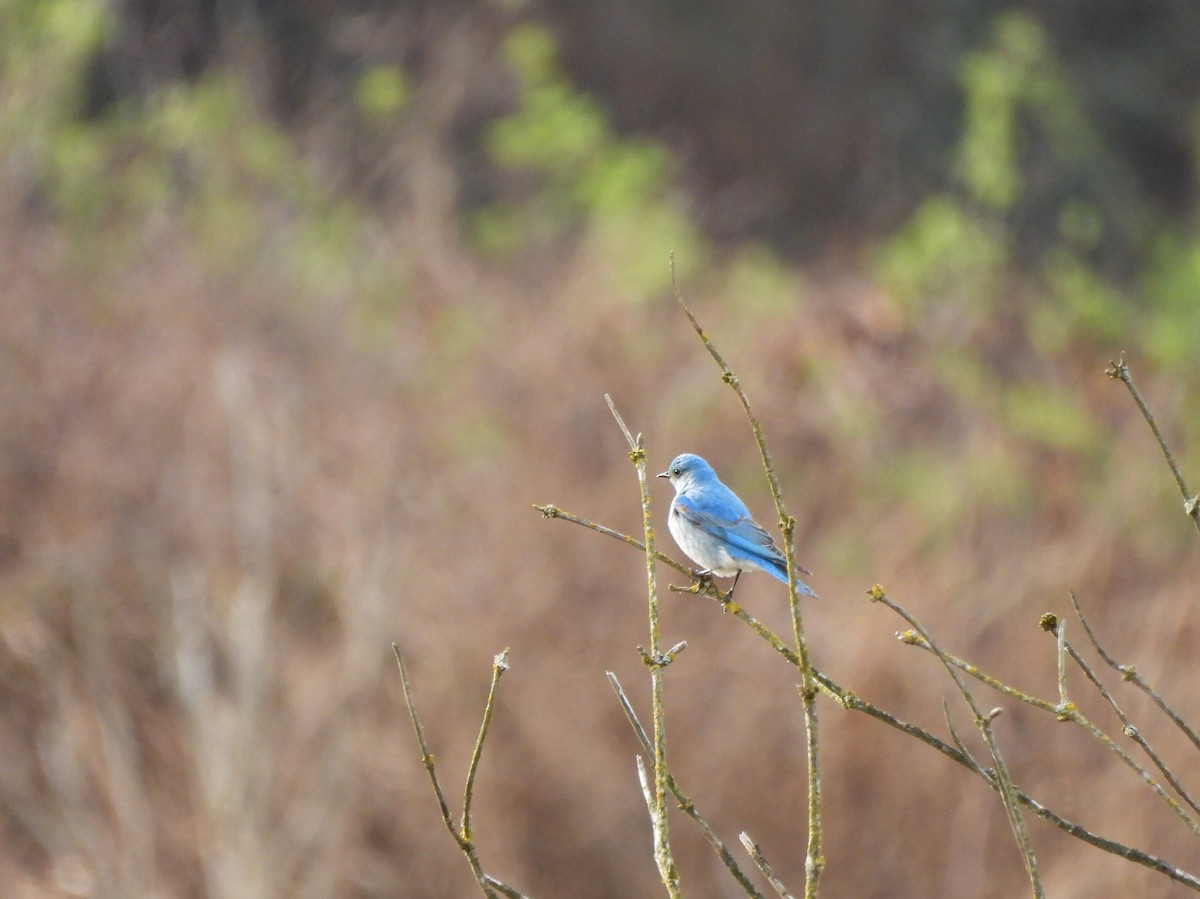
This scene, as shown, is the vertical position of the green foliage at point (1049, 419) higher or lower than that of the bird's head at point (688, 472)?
lower

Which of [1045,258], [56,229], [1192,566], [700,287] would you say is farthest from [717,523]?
[1045,258]

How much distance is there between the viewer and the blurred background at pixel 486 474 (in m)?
11.0

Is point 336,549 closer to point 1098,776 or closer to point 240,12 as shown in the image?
point 1098,776

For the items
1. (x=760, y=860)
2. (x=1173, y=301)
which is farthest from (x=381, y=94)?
A: (x=760, y=860)

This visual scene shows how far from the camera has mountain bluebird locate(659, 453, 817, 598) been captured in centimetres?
384

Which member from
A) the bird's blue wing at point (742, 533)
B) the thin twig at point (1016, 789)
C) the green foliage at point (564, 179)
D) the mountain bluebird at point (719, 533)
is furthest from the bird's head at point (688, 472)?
the green foliage at point (564, 179)

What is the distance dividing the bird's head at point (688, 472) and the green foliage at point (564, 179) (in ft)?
57.1

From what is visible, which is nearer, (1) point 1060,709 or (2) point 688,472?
(1) point 1060,709

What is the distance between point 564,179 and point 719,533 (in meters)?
21.6

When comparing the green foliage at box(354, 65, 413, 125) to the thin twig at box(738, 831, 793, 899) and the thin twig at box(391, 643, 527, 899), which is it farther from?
the thin twig at box(738, 831, 793, 899)

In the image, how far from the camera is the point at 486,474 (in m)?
13.1

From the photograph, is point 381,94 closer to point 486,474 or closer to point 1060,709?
point 486,474

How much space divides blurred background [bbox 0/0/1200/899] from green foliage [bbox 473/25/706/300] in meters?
0.10

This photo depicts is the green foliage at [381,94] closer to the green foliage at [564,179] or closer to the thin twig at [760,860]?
the green foliage at [564,179]
